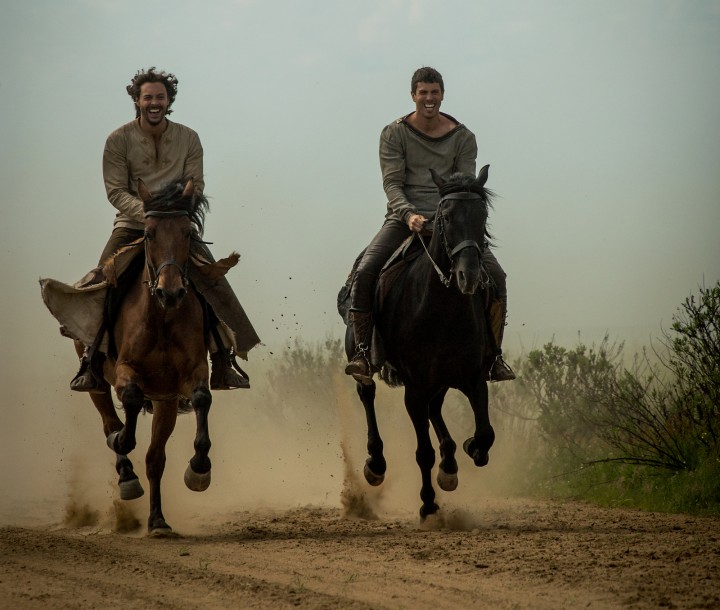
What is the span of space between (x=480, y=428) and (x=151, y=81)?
4.62 meters

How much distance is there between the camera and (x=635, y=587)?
7145 millimetres

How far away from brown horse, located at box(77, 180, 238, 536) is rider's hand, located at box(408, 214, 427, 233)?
1.68 meters

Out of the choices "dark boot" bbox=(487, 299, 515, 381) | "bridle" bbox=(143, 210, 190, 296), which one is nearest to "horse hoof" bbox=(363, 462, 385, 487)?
"dark boot" bbox=(487, 299, 515, 381)

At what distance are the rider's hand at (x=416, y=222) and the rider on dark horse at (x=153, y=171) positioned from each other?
182 centimetres

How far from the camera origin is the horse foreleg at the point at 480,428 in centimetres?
1028

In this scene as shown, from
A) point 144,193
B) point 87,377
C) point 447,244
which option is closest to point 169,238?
point 144,193

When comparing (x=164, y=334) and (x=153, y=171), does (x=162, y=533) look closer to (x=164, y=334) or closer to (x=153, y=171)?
(x=164, y=334)

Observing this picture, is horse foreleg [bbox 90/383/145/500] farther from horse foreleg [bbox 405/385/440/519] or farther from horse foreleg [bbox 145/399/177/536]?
horse foreleg [bbox 405/385/440/519]

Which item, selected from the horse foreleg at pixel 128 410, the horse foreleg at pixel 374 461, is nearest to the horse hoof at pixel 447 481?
the horse foreleg at pixel 374 461

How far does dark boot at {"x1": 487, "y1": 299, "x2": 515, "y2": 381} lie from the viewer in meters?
10.8

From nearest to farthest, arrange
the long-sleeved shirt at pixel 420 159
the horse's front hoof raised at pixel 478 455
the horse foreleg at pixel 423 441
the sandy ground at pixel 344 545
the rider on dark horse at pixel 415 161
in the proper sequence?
the sandy ground at pixel 344 545, the horse's front hoof raised at pixel 478 455, the horse foreleg at pixel 423 441, the rider on dark horse at pixel 415 161, the long-sleeved shirt at pixel 420 159

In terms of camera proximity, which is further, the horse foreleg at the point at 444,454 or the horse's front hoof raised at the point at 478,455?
the horse foreleg at the point at 444,454

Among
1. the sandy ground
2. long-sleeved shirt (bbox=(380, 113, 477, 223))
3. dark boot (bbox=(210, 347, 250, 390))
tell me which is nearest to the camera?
the sandy ground

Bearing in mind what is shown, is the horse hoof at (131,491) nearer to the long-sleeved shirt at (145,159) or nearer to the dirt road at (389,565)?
the dirt road at (389,565)
